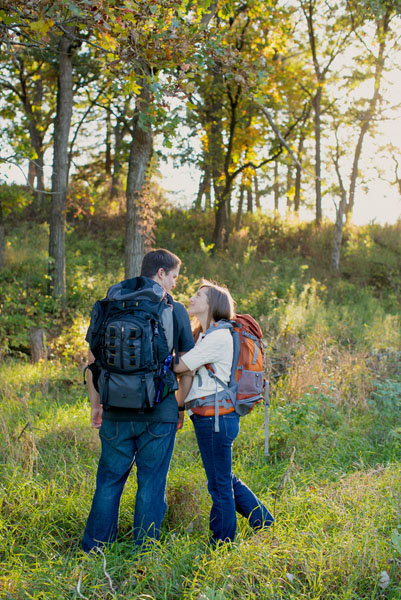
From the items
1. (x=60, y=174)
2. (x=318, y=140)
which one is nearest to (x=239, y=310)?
(x=60, y=174)

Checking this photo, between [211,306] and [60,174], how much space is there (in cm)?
898

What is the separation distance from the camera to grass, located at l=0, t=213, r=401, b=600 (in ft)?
9.70

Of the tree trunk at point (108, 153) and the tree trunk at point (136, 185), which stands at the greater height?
the tree trunk at point (108, 153)

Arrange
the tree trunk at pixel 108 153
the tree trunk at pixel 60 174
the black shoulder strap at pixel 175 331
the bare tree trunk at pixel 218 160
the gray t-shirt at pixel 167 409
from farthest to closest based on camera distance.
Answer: the tree trunk at pixel 108 153 < the bare tree trunk at pixel 218 160 < the tree trunk at pixel 60 174 < the black shoulder strap at pixel 175 331 < the gray t-shirt at pixel 167 409

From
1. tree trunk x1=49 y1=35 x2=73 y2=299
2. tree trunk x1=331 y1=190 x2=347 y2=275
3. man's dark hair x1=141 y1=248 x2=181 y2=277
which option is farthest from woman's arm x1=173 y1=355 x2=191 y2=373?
tree trunk x1=331 y1=190 x2=347 y2=275

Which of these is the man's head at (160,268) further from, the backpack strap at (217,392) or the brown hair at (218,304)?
the backpack strap at (217,392)

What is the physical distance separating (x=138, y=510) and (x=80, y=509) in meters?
0.84

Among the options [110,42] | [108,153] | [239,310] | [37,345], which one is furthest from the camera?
[108,153]

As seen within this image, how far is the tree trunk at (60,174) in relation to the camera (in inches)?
435

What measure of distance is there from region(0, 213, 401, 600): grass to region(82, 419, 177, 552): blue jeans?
16 cm

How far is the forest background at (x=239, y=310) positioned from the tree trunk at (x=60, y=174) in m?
0.04

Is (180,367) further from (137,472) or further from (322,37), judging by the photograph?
(322,37)

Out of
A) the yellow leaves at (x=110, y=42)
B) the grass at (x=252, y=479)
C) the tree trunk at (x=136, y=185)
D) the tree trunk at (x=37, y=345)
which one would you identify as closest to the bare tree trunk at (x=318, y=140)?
the grass at (x=252, y=479)

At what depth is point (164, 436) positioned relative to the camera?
3.25 meters
